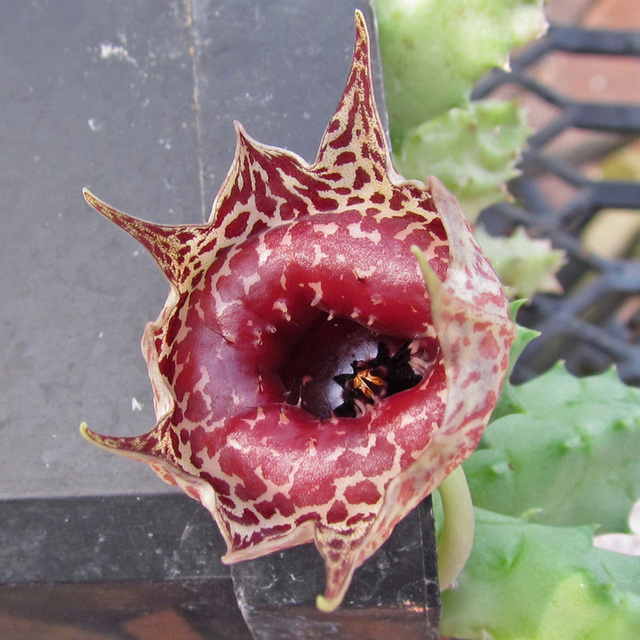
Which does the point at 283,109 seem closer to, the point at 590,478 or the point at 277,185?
the point at 277,185

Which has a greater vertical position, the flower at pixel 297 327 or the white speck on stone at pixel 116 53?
the white speck on stone at pixel 116 53

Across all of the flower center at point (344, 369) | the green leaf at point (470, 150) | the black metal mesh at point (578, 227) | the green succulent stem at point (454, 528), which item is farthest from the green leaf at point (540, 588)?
the black metal mesh at point (578, 227)

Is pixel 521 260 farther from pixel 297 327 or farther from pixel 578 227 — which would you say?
pixel 297 327

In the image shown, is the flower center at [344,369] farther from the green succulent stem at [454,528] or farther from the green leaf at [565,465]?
the green leaf at [565,465]

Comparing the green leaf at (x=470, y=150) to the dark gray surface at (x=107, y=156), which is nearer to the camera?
the dark gray surface at (x=107, y=156)

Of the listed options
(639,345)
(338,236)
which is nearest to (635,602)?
(338,236)

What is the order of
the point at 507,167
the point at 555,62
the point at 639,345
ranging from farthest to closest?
the point at 555,62 < the point at 639,345 < the point at 507,167

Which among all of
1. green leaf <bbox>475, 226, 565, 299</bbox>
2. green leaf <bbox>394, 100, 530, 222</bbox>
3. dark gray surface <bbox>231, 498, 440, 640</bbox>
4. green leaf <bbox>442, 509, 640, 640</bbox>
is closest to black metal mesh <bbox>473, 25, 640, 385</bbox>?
green leaf <bbox>475, 226, 565, 299</bbox>
